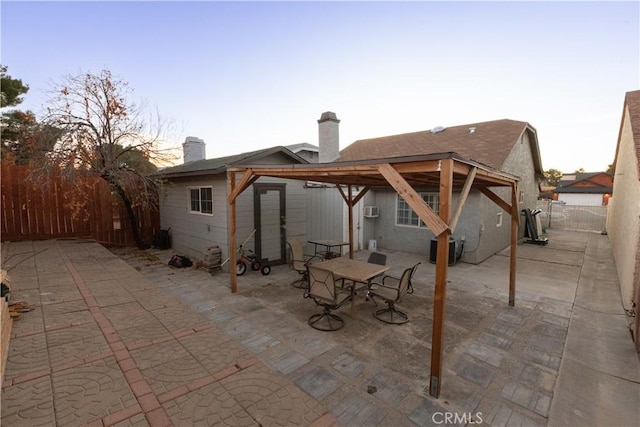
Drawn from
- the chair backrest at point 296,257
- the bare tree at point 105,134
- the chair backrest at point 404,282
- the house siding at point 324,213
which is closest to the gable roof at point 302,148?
the house siding at point 324,213

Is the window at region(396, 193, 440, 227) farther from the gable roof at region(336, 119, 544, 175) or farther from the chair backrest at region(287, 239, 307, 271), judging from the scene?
the chair backrest at region(287, 239, 307, 271)

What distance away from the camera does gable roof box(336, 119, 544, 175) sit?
9.77 metres

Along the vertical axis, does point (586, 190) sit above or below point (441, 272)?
above

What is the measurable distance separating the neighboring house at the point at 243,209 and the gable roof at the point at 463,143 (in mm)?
3060

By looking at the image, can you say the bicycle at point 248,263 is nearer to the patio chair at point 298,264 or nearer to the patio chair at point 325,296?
the patio chair at point 298,264

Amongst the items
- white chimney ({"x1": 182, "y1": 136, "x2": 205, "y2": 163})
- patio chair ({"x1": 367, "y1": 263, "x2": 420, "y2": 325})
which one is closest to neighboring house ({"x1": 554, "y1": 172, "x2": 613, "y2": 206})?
patio chair ({"x1": 367, "y1": 263, "x2": 420, "y2": 325})

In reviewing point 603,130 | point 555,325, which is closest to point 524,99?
point 555,325

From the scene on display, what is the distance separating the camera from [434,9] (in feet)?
24.3

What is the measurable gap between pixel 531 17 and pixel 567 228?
1538 centimetres

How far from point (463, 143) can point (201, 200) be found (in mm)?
9894

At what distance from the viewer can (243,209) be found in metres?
7.46

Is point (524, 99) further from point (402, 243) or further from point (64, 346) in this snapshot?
point (64, 346)

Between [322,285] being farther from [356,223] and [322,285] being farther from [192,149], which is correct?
[192,149]

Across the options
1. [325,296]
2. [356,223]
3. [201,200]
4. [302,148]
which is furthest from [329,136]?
[325,296]
